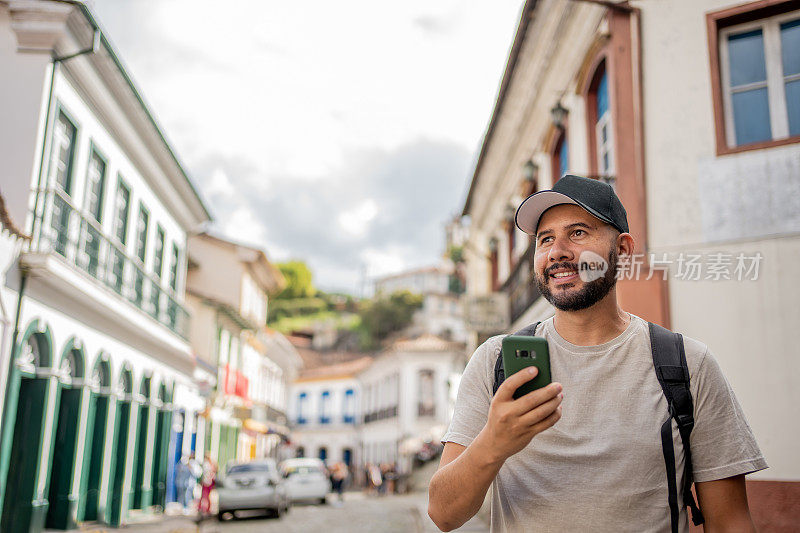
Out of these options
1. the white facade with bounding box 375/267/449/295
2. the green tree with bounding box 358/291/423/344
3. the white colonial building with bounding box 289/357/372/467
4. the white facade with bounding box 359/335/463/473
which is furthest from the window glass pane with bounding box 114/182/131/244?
the white facade with bounding box 375/267/449/295

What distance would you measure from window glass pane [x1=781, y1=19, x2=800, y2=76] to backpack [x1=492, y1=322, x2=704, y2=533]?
773 centimetres

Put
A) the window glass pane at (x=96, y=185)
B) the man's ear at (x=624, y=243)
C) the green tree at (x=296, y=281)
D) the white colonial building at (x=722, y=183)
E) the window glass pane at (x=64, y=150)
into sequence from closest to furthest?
the man's ear at (x=624, y=243) < the white colonial building at (x=722, y=183) < the window glass pane at (x=64, y=150) < the window glass pane at (x=96, y=185) < the green tree at (x=296, y=281)

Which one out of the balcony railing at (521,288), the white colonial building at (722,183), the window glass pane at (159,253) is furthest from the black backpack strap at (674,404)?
the window glass pane at (159,253)

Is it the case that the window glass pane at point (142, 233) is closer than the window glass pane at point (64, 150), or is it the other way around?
the window glass pane at point (64, 150)

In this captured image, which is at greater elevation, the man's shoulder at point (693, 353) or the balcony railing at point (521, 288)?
the balcony railing at point (521, 288)

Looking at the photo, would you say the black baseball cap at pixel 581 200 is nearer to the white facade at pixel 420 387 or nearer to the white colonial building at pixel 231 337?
the white colonial building at pixel 231 337


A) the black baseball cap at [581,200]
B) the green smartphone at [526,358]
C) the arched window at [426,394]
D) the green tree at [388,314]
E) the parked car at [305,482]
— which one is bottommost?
the parked car at [305,482]

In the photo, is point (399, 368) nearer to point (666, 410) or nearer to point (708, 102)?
point (708, 102)

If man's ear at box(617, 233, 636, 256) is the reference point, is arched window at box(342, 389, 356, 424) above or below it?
above

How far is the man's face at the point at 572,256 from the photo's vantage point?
7.18 feet

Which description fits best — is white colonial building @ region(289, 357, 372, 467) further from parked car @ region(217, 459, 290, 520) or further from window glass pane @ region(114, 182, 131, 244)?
window glass pane @ region(114, 182, 131, 244)

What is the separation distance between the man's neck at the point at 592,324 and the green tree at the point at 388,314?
6995 cm

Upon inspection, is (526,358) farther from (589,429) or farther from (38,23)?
(38,23)

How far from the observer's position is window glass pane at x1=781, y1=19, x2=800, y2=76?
343 inches
